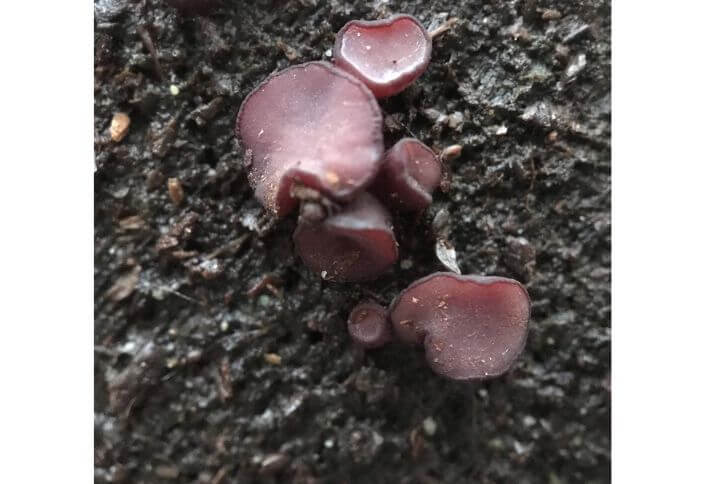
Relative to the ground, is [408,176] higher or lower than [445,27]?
lower

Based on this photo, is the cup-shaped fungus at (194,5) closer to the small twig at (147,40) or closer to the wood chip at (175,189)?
the small twig at (147,40)

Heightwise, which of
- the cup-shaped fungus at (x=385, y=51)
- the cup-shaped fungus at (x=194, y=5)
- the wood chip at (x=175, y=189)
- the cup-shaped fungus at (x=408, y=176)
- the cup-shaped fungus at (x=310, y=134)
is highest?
the cup-shaped fungus at (x=194, y=5)

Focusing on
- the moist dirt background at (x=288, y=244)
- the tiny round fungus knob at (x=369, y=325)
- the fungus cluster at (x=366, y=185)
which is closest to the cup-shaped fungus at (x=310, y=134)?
the fungus cluster at (x=366, y=185)

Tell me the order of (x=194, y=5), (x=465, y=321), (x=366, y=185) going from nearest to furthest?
(x=366, y=185) < (x=465, y=321) < (x=194, y=5)

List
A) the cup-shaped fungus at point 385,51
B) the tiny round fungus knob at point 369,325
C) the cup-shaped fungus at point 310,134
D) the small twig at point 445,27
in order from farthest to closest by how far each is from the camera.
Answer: the small twig at point 445,27 → the tiny round fungus knob at point 369,325 → the cup-shaped fungus at point 385,51 → the cup-shaped fungus at point 310,134

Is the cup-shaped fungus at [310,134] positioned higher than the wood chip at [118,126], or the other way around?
the cup-shaped fungus at [310,134]

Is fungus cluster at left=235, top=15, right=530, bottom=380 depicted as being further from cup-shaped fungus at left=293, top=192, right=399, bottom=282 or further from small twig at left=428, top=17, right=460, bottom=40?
small twig at left=428, top=17, right=460, bottom=40

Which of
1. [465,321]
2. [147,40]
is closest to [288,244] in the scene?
[465,321]

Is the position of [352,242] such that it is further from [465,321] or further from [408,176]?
[465,321]
